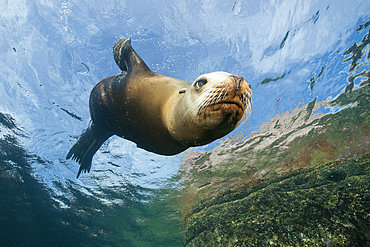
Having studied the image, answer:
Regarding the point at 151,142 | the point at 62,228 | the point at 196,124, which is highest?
the point at 62,228

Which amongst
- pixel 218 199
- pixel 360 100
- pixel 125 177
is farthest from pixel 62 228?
pixel 360 100

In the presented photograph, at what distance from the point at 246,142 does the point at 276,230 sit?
4.50 meters

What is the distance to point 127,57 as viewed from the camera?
3.28m

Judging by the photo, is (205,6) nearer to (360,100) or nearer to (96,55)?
(96,55)

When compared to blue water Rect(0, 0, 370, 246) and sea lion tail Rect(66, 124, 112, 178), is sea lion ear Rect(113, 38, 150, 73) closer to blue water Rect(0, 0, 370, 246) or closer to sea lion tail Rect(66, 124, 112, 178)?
sea lion tail Rect(66, 124, 112, 178)

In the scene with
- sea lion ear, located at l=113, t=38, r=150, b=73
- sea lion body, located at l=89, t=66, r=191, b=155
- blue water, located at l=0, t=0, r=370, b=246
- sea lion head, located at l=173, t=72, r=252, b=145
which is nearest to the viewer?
sea lion head, located at l=173, t=72, r=252, b=145

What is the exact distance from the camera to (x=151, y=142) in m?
2.90

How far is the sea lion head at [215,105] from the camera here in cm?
143

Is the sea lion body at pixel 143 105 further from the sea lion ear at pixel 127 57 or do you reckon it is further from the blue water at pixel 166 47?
the blue water at pixel 166 47

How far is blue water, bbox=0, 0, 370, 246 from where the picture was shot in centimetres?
553

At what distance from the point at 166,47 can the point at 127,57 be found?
3.08 m

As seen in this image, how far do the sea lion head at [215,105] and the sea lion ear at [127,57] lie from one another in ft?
5.56

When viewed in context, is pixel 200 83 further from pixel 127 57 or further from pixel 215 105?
pixel 127 57

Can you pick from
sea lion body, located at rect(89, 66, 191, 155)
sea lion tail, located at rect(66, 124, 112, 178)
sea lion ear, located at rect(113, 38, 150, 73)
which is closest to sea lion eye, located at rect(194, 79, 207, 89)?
sea lion body, located at rect(89, 66, 191, 155)
